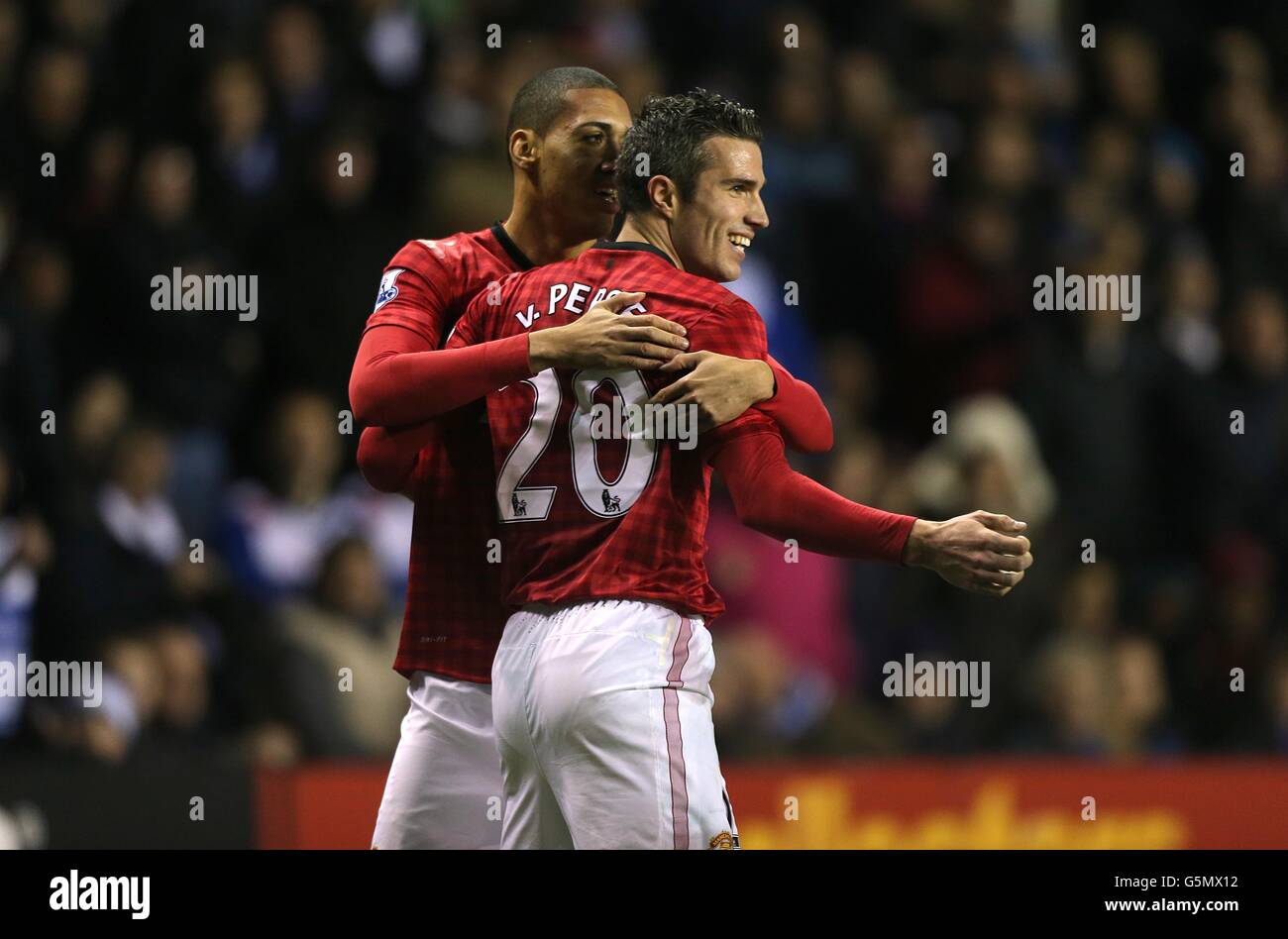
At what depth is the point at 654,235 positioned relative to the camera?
388 cm

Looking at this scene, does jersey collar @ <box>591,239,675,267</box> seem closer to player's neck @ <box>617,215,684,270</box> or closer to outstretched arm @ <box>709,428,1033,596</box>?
player's neck @ <box>617,215,684,270</box>

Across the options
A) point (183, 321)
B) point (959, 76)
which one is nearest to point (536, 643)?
point (183, 321)

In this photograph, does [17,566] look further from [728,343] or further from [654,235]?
[728,343]

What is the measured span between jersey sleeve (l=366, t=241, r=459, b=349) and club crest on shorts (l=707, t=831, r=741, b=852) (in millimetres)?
1239

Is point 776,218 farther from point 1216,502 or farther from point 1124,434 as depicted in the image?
point 1216,502

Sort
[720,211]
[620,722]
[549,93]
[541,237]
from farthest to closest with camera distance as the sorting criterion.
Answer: [541,237] → [549,93] → [720,211] → [620,722]

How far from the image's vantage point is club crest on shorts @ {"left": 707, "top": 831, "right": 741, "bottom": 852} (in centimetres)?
359

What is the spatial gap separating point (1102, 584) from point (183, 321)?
412 centimetres

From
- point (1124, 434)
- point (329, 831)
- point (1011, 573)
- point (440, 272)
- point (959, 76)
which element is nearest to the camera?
point (1011, 573)

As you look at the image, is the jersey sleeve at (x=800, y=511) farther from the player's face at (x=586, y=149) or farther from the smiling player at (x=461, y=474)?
the player's face at (x=586, y=149)

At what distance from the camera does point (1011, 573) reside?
3.53 m

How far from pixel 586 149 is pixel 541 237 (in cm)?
27

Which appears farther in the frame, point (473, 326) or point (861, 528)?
point (473, 326)

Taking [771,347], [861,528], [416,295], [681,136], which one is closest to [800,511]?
[861,528]
